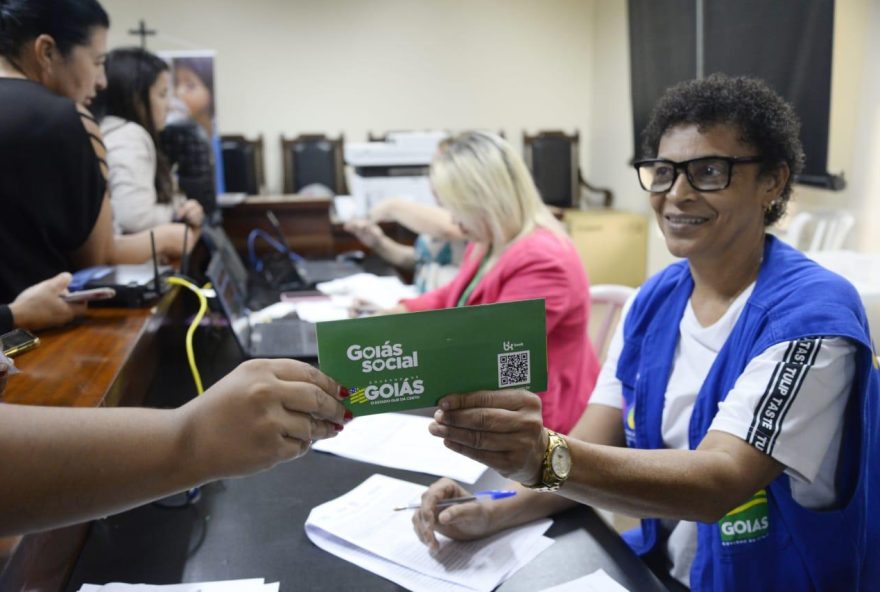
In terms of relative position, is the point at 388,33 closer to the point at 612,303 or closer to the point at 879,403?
the point at 612,303

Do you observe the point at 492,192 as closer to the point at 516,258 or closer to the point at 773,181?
the point at 516,258

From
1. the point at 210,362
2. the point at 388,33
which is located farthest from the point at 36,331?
the point at 388,33

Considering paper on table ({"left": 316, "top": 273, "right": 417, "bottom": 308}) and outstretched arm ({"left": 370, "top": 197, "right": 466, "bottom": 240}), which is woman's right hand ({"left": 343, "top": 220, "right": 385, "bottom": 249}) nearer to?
outstretched arm ({"left": 370, "top": 197, "right": 466, "bottom": 240})

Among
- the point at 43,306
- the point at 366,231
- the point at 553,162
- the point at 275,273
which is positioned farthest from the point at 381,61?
the point at 43,306

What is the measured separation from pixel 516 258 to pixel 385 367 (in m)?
1.24

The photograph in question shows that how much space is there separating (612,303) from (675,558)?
47.2 inches

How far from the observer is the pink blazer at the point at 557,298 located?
186cm

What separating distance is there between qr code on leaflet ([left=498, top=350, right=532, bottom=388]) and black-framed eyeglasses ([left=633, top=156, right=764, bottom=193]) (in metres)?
0.58

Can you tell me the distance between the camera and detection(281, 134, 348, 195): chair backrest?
19.7ft

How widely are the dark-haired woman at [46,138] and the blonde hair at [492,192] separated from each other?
3.21 feet

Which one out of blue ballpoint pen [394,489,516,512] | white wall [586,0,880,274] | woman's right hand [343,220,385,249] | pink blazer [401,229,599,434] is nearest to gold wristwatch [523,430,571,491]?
blue ballpoint pen [394,489,516,512]

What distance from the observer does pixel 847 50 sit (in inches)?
128

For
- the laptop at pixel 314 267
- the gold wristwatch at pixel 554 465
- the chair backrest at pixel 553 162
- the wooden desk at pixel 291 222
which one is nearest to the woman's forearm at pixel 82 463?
→ the gold wristwatch at pixel 554 465

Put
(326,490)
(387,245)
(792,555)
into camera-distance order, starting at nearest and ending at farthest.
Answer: (792,555) → (326,490) → (387,245)
